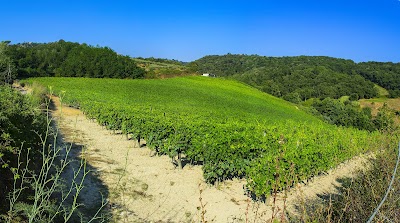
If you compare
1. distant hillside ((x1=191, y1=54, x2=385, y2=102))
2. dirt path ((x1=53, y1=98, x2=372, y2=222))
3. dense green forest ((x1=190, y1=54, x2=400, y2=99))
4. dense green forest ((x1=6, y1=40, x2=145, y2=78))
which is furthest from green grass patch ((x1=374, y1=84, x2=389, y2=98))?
dirt path ((x1=53, y1=98, x2=372, y2=222))

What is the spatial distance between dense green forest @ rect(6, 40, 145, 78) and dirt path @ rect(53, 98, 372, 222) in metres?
55.5

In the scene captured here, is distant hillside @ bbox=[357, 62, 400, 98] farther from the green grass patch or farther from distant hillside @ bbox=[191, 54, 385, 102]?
distant hillside @ bbox=[191, 54, 385, 102]

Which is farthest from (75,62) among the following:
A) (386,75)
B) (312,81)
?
(386,75)

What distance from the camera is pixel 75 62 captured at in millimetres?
65250

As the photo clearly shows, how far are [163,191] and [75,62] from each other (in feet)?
205

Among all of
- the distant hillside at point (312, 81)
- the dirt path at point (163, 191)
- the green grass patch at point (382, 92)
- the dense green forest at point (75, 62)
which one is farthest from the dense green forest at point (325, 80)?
the dirt path at point (163, 191)

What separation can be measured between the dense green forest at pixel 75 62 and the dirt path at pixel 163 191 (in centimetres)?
5554

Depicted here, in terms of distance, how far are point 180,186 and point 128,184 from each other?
5.06 ft

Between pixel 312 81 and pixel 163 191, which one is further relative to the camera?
pixel 312 81

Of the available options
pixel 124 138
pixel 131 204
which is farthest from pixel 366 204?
pixel 124 138

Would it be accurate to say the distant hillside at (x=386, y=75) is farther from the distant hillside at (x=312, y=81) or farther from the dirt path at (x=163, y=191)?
the dirt path at (x=163, y=191)

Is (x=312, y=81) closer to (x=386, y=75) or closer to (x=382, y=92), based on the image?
(x=382, y=92)

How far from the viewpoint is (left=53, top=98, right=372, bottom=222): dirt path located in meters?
7.54

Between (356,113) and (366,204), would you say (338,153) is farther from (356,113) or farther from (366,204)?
(356,113)
